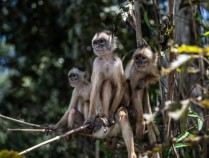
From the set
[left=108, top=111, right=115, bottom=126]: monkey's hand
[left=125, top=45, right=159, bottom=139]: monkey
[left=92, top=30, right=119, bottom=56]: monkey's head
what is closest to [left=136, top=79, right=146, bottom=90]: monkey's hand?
[left=125, top=45, right=159, bottom=139]: monkey

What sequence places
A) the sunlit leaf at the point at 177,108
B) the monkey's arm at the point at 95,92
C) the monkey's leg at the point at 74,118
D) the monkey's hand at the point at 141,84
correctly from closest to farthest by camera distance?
the sunlit leaf at the point at 177,108 < the monkey's arm at the point at 95,92 < the monkey's hand at the point at 141,84 < the monkey's leg at the point at 74,118

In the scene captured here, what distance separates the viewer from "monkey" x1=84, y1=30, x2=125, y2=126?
23.1 ft

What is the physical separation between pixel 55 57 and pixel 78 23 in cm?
205

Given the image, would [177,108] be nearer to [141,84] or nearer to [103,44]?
[141,84]

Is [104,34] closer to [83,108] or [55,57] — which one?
[83,108]

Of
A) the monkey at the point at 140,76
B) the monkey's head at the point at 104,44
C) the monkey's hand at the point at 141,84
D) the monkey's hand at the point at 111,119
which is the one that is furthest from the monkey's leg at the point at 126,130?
the monkey's head at the point at 104,44

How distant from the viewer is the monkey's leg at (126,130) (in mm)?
6252

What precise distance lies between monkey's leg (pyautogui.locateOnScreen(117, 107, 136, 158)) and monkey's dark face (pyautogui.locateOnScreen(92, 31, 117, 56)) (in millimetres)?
918

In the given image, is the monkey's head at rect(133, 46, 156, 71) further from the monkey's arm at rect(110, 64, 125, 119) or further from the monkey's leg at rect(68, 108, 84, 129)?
the monkey's leg at rect(68, 108, 84, 129)

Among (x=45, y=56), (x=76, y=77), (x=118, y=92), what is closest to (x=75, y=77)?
(x=76, y=77)

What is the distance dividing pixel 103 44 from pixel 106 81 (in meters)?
0.55

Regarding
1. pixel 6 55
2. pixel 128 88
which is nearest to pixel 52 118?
pixel 6 55

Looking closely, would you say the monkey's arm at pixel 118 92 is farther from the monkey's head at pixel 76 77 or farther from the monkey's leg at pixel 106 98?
the monkey's head at pixel 76 77

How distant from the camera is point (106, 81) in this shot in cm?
725
